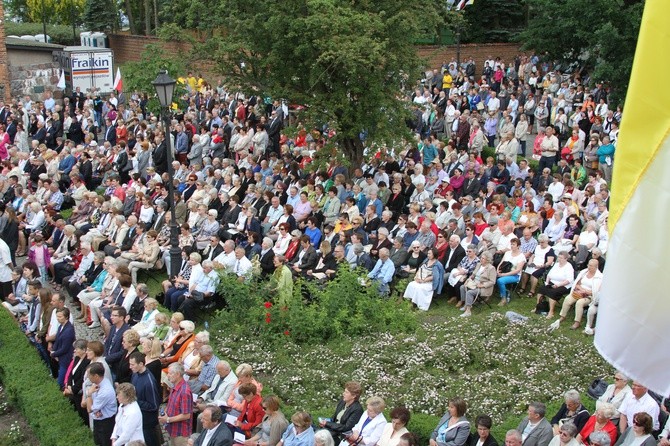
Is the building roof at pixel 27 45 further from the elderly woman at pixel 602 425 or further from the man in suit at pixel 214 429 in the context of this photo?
the elderly woman at pixel 602 425

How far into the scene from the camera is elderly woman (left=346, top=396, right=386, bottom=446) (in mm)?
8797

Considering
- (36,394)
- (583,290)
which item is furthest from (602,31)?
(36,394)

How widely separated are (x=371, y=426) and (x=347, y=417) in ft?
1.38

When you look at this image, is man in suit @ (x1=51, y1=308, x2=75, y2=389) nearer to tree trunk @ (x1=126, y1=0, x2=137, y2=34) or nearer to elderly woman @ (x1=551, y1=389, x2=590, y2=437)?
elderly woman @ (x1=551, y1=389, x2=590, y2=437)

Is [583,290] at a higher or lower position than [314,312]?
higher

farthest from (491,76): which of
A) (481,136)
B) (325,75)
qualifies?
(325,75)

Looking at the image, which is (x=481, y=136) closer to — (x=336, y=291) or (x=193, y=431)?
(x=336, y=291)

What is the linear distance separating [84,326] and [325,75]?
303 inches

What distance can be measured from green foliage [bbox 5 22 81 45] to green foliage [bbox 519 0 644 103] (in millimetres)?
29308

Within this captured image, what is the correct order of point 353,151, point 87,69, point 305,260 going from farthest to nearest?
1. point 87,69
2. point 353,151
3. point 305,260

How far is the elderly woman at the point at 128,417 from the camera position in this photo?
8773 millimetres

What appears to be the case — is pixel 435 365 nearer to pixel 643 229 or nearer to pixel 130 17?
pixel 643 229

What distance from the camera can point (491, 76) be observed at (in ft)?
103

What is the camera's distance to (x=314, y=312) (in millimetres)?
12906
